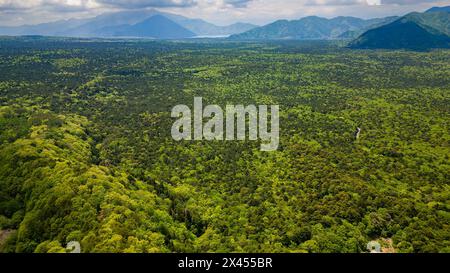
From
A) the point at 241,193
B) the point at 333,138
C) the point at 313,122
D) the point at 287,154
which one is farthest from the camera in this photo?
the point at 313,122

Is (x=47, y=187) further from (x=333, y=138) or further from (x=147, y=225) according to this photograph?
(x=333, y=138)

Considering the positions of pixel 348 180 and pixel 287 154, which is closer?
pixel 348 180
